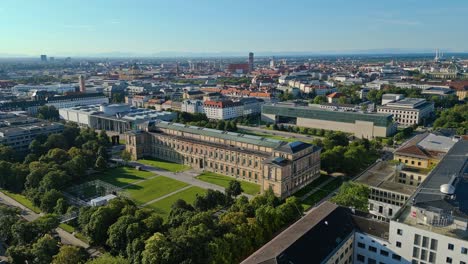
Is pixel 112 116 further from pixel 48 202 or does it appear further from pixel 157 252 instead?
pixel 157 252

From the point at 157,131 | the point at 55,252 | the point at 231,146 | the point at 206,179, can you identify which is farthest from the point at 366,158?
the point at 55,252

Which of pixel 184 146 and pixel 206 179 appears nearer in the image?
pixel 206 179

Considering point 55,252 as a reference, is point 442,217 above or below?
above

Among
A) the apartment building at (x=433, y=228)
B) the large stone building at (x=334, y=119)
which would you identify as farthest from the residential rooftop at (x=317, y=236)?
the large stone building at (x=334, y=119)

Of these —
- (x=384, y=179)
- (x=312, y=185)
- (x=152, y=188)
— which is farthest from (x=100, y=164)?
(x=384, y=179)

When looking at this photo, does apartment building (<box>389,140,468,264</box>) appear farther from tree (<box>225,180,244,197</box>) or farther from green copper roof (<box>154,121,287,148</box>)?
green copper roof (<box>154,121,287,148</box>)

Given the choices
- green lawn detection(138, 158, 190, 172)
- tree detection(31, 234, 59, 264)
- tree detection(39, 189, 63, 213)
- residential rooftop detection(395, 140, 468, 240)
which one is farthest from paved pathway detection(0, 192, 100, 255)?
residential rooftop detection(395, 140, 468, 240)

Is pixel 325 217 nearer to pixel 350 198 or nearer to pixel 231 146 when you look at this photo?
pixel 350 198
